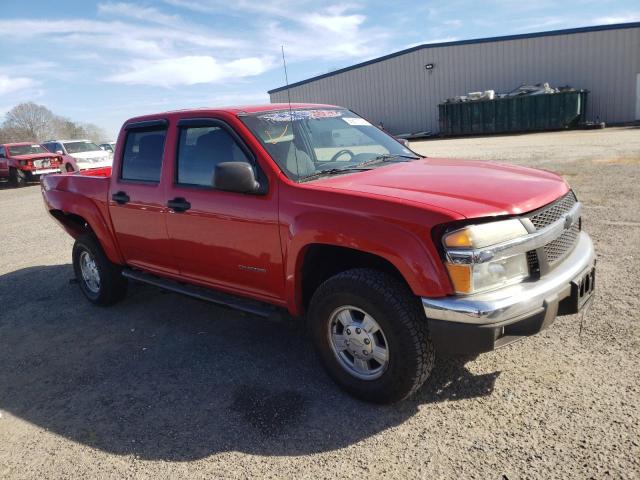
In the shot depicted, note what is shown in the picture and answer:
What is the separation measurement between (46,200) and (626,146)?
51.1ft

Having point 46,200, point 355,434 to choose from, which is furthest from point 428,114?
point 355,434

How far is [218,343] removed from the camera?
4.22 metres

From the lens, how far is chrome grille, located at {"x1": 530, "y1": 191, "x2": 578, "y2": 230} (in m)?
2.89

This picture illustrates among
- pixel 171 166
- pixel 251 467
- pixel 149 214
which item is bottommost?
pixel 251 467

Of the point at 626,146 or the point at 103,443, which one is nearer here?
the point at 103,443

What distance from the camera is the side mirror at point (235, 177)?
10.8ft

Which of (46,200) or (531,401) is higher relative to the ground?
(46,200)

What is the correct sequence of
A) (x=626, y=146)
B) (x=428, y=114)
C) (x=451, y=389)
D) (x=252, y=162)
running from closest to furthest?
(x=451, y=389), (x=252, y=162), (x=626, y=146), (x=428, y=114)

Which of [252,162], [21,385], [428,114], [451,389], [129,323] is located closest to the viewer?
[451,389]

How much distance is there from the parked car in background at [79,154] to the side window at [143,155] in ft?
55.5

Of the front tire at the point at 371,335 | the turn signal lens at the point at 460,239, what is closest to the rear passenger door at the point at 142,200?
the front tire at the point at 371,335

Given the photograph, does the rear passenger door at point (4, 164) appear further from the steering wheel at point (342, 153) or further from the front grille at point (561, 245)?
the front grille at point (561, 245)

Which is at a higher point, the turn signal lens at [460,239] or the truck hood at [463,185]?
the truck hood at [463,185]

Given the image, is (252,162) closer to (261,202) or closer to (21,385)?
(261,202)
